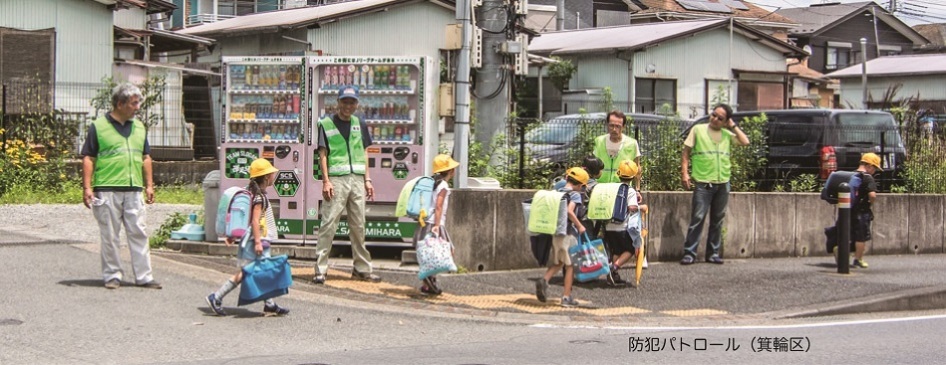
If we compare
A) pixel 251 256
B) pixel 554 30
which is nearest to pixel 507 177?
pixel 251 256

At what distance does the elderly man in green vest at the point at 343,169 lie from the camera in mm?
11539

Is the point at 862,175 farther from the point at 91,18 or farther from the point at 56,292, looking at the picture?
the point at 91,18

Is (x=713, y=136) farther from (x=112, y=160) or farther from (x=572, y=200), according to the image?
(x=112, y=160)

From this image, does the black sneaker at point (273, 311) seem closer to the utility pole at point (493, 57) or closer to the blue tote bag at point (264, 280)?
the blue tote bag at point (264, 280)

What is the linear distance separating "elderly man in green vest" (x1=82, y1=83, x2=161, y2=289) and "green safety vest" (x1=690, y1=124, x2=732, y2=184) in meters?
6.69

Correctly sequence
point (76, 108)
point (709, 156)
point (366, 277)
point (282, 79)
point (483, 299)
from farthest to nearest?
point (76, 108), point (709, 156), point (282, 79), point (366, 277), point (483, 299)

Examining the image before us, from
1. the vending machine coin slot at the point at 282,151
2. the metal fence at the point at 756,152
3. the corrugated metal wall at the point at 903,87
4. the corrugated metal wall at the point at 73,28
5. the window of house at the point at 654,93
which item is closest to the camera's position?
the vending machine coin slot at the point at 282,151

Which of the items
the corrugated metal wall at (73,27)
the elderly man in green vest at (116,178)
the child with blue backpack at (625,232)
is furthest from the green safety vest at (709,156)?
the corrugated metal wall at (73,27)

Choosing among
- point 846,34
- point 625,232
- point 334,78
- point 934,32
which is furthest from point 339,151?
point 934,32

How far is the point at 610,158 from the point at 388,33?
69.0 ft

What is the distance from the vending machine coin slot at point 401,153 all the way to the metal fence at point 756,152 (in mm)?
1802

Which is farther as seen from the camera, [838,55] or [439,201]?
[838,55]

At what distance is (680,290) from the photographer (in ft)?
40.7

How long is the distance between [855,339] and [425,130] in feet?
18.6
